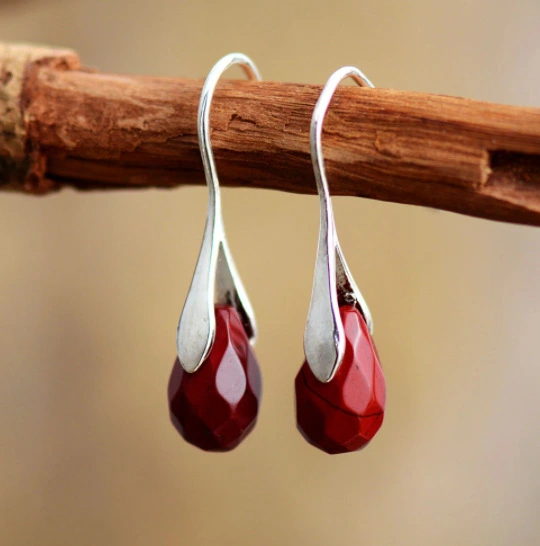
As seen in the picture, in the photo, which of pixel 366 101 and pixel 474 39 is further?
pixel 474 39

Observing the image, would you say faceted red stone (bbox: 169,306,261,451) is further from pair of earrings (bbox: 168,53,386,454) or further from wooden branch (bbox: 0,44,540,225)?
wooden branch (bbox: 0,44,540,225)

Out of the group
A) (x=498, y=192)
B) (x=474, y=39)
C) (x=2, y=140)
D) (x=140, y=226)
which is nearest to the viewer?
(x=498, y=192)

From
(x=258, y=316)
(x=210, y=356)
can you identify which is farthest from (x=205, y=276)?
(x=258, y=316)

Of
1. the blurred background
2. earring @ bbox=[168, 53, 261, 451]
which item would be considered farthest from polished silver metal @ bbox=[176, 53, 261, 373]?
the blurred background

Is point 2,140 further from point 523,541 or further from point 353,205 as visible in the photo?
point 523,541

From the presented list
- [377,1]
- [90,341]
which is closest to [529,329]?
[377,1]

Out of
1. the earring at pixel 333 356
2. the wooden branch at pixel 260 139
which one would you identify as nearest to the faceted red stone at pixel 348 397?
the earring at pixel 333 356

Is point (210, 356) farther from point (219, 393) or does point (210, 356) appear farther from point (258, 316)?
point (258, 316)
